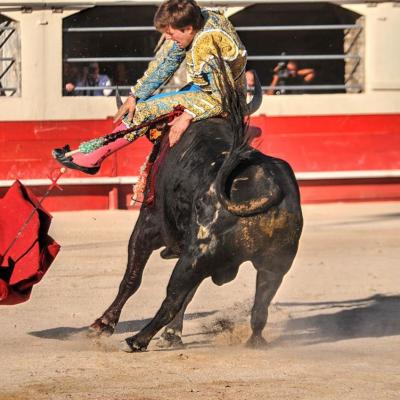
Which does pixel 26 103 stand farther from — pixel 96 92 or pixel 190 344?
pixel 190 344

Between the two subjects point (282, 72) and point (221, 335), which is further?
point (282, 72)

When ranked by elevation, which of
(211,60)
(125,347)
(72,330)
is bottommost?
(72,330)

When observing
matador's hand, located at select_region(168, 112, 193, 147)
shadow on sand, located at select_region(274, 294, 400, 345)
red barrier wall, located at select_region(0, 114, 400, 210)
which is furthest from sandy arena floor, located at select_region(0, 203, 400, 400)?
red barrier wall, located at select_region(0, 114, 400, 210)

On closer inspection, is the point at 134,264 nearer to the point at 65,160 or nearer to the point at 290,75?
the point at 65,160

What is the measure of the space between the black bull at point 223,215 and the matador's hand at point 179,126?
0.12 ft

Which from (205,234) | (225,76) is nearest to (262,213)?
(205,234)

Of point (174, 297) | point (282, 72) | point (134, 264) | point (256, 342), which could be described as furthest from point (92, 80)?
point (174, 297)

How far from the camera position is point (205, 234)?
4.62 metres

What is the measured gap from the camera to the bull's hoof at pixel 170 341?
5.09 meters

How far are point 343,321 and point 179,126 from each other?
141cm

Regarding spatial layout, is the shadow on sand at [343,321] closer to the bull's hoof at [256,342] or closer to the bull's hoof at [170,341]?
the bull's hoof at [256,342]

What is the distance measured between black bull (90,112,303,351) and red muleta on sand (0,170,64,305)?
19.6 inches

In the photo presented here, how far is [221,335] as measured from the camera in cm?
530

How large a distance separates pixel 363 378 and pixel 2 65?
356 inches
